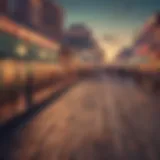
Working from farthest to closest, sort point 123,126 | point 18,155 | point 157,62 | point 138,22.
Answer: point 157,62
point 138,22
point 123,126
point 18,155

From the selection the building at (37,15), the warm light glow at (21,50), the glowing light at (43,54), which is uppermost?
Answer: the building at (37,15)

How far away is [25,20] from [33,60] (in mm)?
730

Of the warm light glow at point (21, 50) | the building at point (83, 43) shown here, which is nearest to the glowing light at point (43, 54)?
the warm light glow at point (21, 50)

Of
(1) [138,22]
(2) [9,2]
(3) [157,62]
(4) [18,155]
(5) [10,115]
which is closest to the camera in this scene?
(4) [18,155]

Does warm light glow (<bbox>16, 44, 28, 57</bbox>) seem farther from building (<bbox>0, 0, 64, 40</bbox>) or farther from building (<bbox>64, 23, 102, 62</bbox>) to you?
building (<bbox>64, 23, 102, 62</bbox>)

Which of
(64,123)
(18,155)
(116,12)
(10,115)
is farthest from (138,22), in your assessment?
(18,155)

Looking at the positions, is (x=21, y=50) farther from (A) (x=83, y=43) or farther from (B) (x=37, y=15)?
(A) (x=83, y=43)

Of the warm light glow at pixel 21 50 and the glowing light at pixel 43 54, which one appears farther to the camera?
the glowing light at pixel 43 54

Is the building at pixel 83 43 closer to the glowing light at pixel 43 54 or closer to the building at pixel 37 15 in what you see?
the building at pixel 37 15

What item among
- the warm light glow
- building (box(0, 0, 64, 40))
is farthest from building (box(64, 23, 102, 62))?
the warm light glow

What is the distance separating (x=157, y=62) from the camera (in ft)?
14.2

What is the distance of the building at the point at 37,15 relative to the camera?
13.1 feet

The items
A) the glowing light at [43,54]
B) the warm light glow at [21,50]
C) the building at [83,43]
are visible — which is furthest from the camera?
the glowing light at [43,54]

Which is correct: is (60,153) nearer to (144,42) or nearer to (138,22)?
(138,22)
